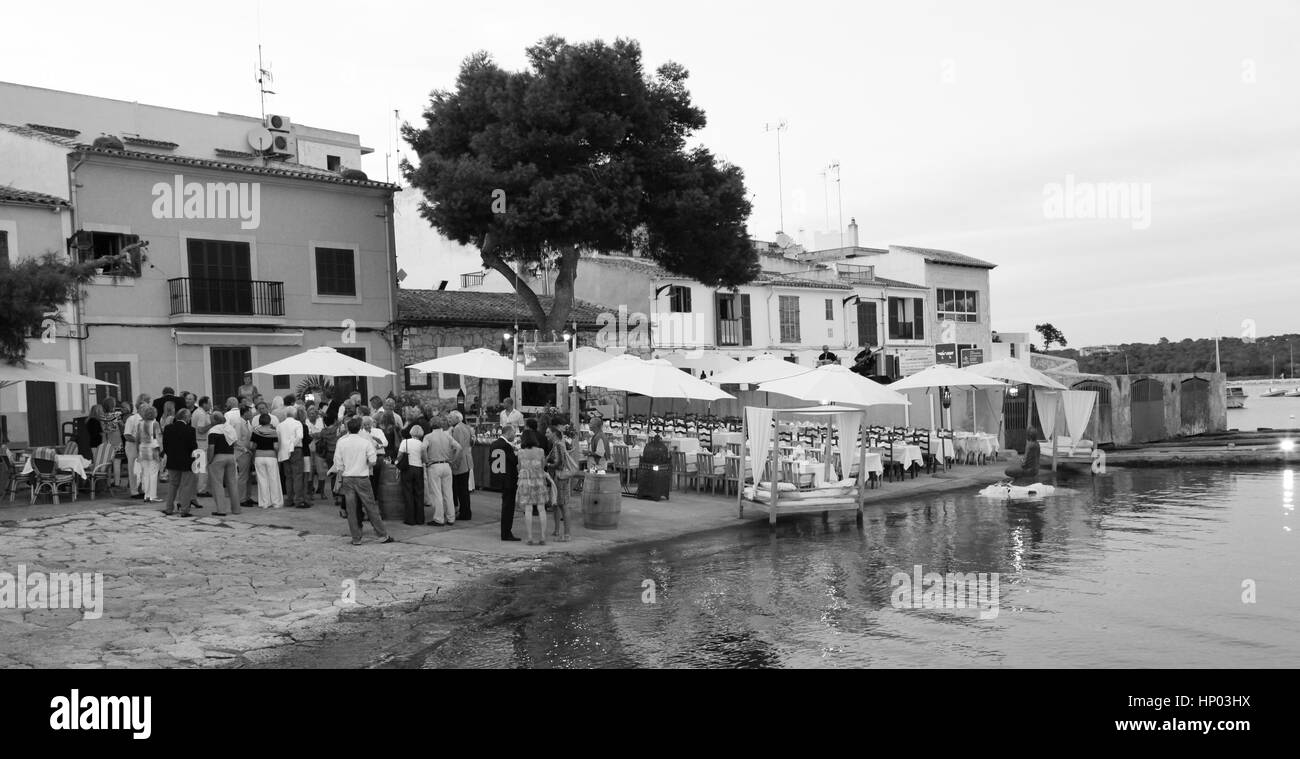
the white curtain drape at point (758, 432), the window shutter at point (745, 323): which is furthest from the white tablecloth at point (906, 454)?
the window shutter at point (745, 323)

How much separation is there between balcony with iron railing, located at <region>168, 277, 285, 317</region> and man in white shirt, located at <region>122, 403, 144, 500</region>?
822 cm

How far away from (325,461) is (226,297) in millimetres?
10504

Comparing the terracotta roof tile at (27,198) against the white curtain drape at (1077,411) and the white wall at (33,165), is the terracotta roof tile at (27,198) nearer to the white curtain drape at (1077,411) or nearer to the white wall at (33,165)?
the white wall at (33,165)

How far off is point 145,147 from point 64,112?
130 inches

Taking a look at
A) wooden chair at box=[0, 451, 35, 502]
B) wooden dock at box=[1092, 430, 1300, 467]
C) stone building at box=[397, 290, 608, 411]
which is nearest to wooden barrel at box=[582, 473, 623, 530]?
wooden chair at box=[0, 451, 35, 502]

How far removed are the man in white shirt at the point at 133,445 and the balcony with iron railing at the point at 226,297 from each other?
822 cm

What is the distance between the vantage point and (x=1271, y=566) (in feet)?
39.7

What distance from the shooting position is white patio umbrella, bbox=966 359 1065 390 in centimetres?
2419

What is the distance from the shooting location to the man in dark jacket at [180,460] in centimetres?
1404

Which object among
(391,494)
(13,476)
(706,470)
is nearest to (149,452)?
(13,476)
